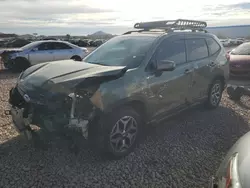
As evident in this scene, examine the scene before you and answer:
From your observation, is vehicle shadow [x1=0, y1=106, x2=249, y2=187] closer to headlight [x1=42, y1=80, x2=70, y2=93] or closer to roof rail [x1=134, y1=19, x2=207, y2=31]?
headlight [x1=42, y1=80, x2=70, y2=93]

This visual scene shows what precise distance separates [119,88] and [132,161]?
3.45 ft

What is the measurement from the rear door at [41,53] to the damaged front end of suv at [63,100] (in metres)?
9.26

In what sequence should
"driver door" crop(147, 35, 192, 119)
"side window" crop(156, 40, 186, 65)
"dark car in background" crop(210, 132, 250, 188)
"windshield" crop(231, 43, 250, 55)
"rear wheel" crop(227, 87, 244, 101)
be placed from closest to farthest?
1. "dark car in background" crop(210, 132, 250, 188)
2. "driver door" crop(147, 35, 192, 119)
3. "side window" crop(156, 40, 186, 65)
4. "rear wheel" crop(227, 87, 244, 101)
5. "windshield" crop(231, 43, 250, 55)

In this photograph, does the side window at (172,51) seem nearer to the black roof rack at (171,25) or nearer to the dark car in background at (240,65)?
the black roof rack at (171,25)

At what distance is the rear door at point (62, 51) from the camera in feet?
43.4

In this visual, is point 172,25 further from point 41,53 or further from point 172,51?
point 41,53

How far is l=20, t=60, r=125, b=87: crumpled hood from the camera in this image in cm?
357

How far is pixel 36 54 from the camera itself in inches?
495

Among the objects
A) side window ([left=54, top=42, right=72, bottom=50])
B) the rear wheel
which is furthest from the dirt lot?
side window ([left=54, top=42, right=72, bottom=50])

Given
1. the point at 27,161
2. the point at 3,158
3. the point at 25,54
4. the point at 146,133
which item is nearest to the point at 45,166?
the point at 27,161

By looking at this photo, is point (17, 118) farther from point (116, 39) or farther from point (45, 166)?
point (116, 39)

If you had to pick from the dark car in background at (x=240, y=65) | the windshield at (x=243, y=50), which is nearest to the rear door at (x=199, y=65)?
the dark car in background at (x=240, y=65)

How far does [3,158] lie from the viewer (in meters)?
3.83

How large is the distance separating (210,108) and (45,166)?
3906 mm
